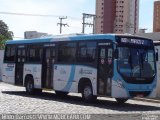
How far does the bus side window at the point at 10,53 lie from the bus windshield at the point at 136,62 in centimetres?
1003

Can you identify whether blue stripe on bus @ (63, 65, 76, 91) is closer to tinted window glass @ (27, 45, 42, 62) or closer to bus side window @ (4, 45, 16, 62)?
tinted window glass @ (27, 45, 42, 62)

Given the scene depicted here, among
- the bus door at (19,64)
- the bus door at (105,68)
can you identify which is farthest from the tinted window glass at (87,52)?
the bus door at (19,64)

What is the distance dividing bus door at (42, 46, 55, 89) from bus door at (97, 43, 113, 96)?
14.6ft

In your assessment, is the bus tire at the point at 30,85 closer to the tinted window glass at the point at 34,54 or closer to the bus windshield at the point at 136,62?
the tinted window glass at the point at 34,54

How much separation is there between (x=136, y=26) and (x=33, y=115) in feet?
227

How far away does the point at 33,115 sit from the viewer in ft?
49.9

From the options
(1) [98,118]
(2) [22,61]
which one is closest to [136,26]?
(2) [22,61]

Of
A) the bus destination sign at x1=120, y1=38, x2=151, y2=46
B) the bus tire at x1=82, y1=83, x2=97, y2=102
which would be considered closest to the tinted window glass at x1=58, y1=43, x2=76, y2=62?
the bus tire at x1=82, y1=83, x2=97, y2=102

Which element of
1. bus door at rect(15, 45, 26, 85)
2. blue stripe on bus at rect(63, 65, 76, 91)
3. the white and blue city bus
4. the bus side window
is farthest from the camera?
the bus side window

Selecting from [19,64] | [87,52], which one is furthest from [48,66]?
[87,52]

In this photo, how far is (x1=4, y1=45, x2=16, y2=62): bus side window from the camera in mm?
28234

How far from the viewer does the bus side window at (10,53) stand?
92.6 ft

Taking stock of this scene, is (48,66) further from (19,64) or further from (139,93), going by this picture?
(139,93)

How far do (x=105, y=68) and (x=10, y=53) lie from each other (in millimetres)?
9981
